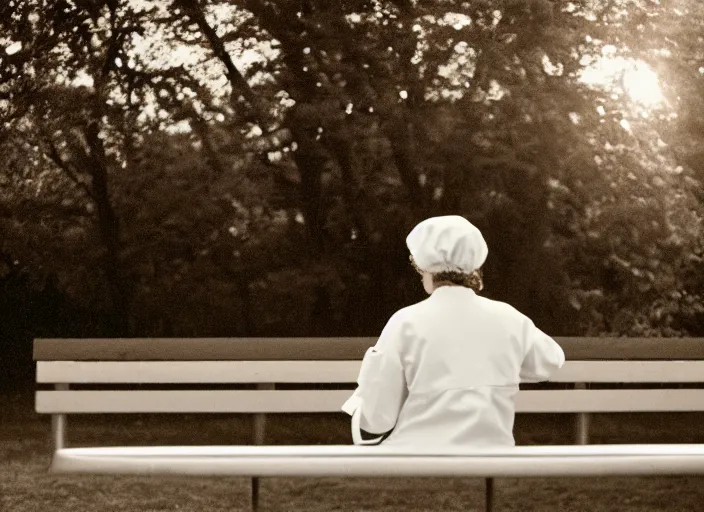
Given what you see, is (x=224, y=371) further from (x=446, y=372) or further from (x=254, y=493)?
(x=446, y=372)

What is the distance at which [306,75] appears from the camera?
10.1 metres

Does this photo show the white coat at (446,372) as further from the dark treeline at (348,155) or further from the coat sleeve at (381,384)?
the dark treeline at (348,155)

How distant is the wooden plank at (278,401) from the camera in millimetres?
6098

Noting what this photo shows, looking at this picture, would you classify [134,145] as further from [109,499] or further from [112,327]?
[109,499]

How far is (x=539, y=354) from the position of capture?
313 cm

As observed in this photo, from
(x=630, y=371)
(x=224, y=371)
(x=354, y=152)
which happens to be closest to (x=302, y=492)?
(x=224, y=371)

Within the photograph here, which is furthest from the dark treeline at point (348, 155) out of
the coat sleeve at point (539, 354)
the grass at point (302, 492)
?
the coat sleeve at point (539, 354)

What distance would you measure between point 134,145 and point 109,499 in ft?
17.1

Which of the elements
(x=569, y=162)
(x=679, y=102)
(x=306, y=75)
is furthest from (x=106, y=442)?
(x=679, y=102)

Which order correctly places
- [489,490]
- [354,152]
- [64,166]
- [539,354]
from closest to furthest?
[539,354]
[489,490]
[354,152]
[64,166]

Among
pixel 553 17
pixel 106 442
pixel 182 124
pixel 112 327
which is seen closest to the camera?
pixel 106 442

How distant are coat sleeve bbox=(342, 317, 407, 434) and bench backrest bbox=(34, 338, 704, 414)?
3.08 meters

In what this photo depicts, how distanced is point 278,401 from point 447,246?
3323 millimetres

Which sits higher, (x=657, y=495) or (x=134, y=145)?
(x=134, y=145)
